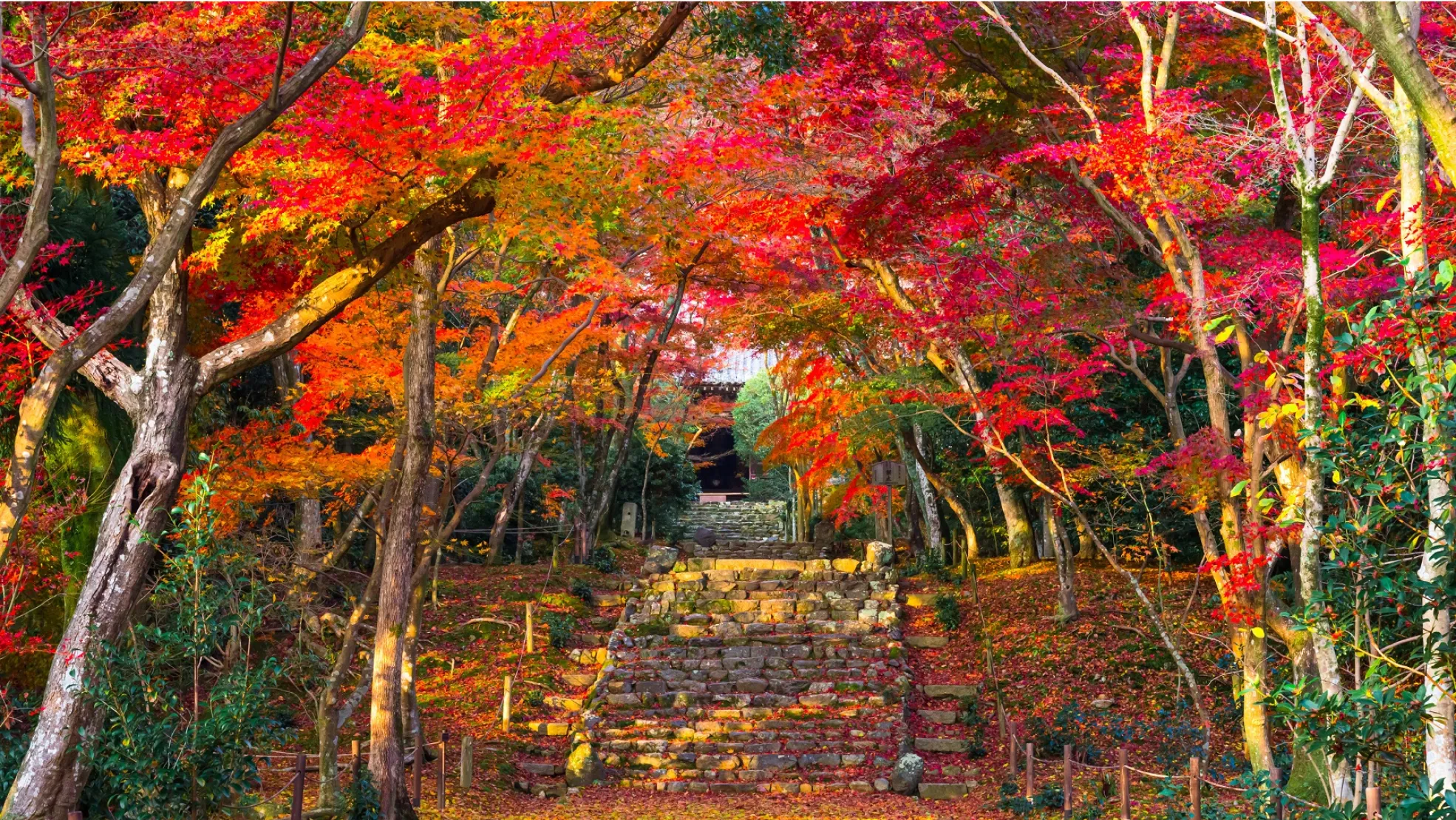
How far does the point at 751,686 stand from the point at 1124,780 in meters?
7.44

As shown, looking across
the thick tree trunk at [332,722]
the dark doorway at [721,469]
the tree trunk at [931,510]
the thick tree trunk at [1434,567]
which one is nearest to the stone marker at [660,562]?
the tree trunk at [931,510]

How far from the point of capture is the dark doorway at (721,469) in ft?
132

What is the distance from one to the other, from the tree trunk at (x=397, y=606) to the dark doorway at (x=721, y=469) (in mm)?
29295

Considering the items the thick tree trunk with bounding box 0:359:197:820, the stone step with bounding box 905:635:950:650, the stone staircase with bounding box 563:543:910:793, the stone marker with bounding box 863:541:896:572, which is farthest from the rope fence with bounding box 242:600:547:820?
the stone marker with bounding box 863:541:896:572

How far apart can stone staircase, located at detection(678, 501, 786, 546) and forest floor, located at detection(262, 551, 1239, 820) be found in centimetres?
1363

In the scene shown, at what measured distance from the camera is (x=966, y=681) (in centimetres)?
1661

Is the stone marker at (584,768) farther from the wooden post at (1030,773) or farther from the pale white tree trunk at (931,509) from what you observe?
the pale white tree trunk at (931,509)

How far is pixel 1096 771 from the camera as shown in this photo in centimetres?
1255

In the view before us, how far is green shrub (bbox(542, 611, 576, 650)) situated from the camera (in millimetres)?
18266

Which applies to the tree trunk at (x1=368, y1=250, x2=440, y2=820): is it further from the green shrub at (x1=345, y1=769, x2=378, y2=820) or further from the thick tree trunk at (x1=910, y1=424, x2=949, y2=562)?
the thick tree trunk at (x1=910, y1=424, x2=949, y2=562)

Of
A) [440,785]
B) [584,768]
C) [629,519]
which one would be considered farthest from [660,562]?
[440,785]

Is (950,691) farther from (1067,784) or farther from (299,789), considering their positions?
(299,789)

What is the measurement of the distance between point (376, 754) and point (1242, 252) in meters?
8.87

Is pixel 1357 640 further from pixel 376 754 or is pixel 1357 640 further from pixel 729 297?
pixel 729 297
